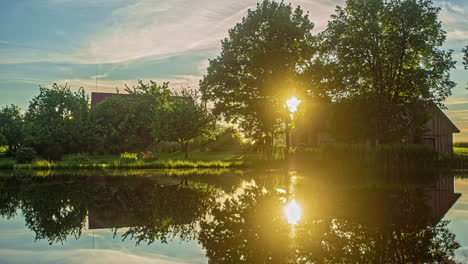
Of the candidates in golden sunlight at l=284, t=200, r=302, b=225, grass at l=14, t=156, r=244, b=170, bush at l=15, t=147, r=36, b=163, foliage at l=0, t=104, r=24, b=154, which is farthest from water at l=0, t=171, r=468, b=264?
foliage at l=0, t=104, r=24, b=154

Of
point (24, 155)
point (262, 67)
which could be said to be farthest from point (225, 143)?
point (24, 155)

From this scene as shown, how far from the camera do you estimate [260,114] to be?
30094 millimetres

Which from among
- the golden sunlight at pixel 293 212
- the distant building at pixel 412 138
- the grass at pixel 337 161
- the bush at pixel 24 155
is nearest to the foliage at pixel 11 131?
the bush at pixel 24 155

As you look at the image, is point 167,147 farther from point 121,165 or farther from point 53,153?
point 121,165

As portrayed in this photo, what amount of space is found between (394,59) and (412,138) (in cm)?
1195

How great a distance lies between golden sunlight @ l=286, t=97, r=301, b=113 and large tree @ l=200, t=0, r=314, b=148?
0.67 m

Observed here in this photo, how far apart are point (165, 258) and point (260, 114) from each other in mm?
26311

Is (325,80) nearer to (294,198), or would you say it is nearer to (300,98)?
(300,98)

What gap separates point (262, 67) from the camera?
29172 millimetres

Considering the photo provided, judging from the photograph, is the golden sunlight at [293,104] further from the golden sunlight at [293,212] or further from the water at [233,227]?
the golden sunlight at [293,212]

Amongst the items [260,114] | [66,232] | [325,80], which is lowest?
[66,232]

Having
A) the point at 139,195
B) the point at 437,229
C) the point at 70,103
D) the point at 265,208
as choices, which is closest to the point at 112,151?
the point at 70,103

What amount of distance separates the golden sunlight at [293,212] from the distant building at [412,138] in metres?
28.6

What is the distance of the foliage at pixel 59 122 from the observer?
117ft
